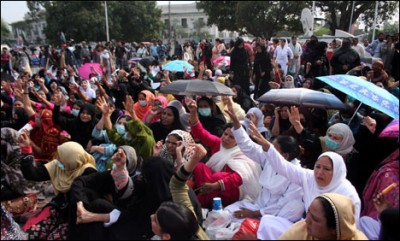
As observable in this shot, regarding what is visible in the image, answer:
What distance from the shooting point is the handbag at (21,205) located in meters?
3.08

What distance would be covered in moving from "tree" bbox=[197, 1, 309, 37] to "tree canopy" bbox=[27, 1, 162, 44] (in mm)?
8177

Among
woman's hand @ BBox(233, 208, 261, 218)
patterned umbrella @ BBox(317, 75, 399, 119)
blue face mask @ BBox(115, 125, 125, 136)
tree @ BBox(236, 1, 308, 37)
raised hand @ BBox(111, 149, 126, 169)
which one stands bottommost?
woman's hand @ BBox(233, 208, 261, 218)

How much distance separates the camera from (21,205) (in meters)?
3.16

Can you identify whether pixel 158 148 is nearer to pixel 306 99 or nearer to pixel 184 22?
pixel 306 99

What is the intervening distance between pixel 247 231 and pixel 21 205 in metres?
1.99

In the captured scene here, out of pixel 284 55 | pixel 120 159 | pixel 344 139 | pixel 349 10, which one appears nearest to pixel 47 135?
pixel 120 159

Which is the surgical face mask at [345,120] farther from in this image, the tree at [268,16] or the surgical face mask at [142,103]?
the tree at [268,16]

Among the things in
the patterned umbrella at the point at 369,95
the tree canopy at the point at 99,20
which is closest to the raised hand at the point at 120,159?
the patterned umbrella at the point at 369,95

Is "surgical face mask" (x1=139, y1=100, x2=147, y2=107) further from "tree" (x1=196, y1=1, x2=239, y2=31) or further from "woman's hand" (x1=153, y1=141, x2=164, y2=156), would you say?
"tree" (x1=196, y1=1, x2=239, y2=31)

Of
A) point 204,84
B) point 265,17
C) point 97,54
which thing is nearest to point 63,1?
point 265,17

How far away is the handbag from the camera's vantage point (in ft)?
10.1

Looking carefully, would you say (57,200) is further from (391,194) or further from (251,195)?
(391,194)

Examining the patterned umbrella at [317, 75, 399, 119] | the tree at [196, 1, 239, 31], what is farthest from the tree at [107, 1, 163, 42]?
the patterned umbrella at [317, 75, 399, 119]

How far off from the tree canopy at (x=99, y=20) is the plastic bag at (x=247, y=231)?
3659cm
